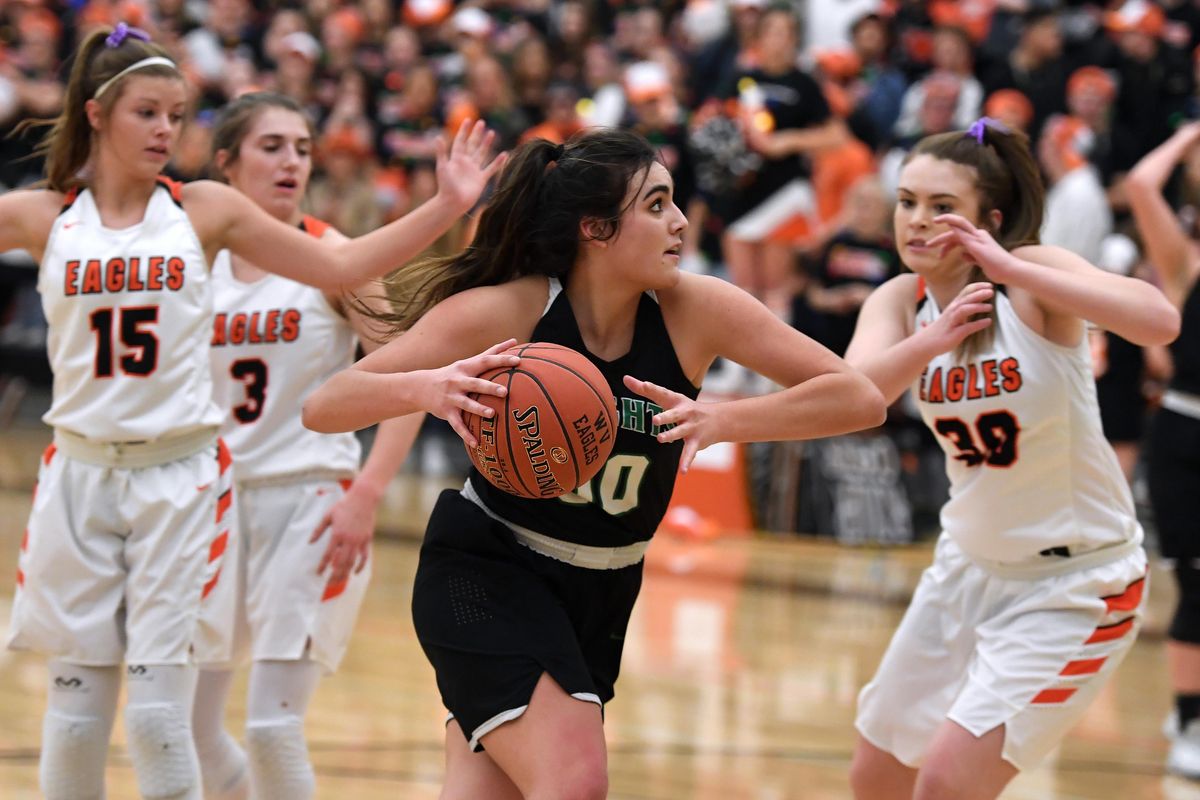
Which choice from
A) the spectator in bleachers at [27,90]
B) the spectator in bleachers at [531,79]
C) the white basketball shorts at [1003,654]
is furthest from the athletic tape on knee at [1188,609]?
the spectator in bleachers at [27,90]

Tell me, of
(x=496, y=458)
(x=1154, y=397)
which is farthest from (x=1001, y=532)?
(x=1154, y=397)

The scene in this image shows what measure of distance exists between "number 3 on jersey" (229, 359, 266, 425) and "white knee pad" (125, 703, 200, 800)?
97 centimetres

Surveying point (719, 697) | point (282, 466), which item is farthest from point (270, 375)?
point (719, 697)

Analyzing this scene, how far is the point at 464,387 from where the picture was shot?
333 cm

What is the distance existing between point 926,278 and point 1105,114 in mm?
6397

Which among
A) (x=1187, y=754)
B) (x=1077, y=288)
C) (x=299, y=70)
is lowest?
(x=1187, y=754)

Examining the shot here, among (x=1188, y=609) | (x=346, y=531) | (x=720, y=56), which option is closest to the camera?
(x=346, y=531)

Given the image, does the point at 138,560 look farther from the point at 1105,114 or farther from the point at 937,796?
the point at 1105,114

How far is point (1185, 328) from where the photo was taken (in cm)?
645

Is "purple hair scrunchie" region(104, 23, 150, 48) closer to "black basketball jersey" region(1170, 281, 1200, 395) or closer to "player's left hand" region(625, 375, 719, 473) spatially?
"player's left hand" region(625, 375, 719, 473)

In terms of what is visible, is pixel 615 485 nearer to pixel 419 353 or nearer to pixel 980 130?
pixel 419 353

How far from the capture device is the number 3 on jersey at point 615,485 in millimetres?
3613

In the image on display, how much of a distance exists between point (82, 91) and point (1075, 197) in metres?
6.81

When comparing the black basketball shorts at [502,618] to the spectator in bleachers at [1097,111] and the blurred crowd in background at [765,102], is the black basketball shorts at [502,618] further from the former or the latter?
the spectator in bleachers at [1097,111]
